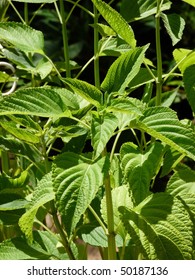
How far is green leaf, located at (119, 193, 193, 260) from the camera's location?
0.72 meters

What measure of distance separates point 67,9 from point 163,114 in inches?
85.7

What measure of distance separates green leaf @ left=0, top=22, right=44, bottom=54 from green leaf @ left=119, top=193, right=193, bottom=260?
27 cm

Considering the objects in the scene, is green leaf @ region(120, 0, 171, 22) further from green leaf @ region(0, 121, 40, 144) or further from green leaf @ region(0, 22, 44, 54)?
green leaf @ region(0, 121, 40, 144)

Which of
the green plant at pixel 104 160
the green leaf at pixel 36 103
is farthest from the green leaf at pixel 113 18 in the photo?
the green leaf at pixel 36 103

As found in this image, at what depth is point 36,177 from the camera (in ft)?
2.99

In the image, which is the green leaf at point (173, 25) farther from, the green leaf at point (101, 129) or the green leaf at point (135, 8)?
the green leaf at point (101, 129)

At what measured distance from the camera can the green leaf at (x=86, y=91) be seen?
0.70 meters

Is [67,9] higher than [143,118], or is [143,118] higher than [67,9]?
[143,118]

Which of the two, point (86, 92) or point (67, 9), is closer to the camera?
point (86, 92)

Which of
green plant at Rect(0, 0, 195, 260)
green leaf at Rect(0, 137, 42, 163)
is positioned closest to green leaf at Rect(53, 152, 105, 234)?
green plant at Rect(0, 0, 195, 260)

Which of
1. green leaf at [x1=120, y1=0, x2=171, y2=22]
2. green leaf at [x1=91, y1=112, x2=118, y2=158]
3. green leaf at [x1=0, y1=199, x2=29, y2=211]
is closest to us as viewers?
green leaf at [x1=91, y1=112, x2=118, y2=158]

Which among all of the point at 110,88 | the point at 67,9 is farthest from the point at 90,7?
the point at 110,88

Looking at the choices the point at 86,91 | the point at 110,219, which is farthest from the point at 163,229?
the point at 86,91

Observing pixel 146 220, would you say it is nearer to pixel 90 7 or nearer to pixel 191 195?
pixel 191 195
